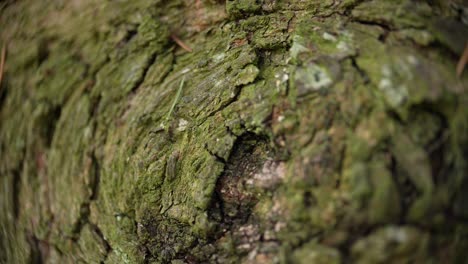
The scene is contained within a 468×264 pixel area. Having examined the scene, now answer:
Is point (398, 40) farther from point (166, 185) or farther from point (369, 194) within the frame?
point (166, 185)

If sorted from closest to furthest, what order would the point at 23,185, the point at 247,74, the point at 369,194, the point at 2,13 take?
the point at 369,194, the point at 247,74, the point at 23,185, the point at 2,13

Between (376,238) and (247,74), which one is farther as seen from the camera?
(247,74)

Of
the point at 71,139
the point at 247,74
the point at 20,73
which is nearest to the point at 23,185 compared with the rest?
the point at 71,139

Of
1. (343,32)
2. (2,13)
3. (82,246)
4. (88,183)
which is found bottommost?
(82,246)

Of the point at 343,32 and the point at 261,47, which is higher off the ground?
the point at 343,32

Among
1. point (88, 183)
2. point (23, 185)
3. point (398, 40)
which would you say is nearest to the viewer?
point (398, 40)

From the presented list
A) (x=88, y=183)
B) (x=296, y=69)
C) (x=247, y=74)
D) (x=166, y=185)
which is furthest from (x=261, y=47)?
(x=88, y=183)
